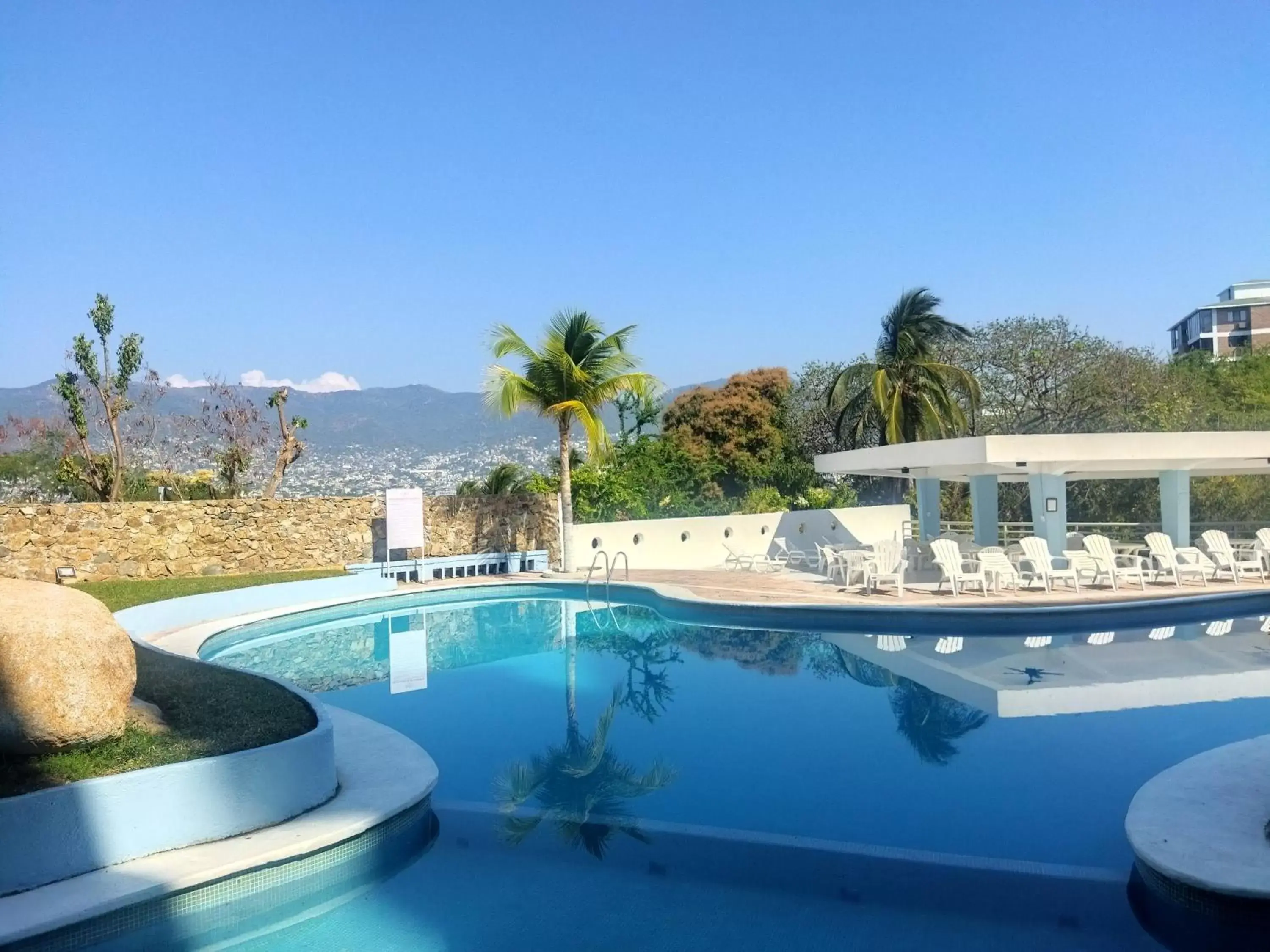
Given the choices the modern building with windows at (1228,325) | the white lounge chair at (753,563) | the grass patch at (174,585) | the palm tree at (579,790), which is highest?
the modern building with windows at (1228,325)

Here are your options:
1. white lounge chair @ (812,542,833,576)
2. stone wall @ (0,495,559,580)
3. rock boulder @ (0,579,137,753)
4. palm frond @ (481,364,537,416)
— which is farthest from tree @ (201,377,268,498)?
rock boulder @ (0,579,137,753)

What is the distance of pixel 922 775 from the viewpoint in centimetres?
716

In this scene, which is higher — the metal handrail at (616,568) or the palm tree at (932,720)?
the metal handrail at (616,568)

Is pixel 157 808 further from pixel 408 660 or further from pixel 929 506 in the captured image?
pixel 929 506

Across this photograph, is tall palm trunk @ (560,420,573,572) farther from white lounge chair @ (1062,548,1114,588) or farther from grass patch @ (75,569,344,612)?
white lounge chair @ (1062,548,1114,588)

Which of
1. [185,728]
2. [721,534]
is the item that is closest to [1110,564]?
[721,534]

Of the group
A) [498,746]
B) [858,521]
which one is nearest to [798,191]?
[858,521]

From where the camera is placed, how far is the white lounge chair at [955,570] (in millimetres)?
14742

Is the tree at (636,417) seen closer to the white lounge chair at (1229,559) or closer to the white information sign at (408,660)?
the white information sign at (408,660)

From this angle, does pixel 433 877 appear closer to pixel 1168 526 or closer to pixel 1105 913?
pixel 1105 913

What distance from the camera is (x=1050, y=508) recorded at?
57.1ft

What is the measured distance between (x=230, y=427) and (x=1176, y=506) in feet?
72.9

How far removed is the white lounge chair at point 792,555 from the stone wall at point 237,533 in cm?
536

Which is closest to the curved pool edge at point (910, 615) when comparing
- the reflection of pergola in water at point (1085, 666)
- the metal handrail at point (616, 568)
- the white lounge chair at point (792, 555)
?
the reflection of pergola in water at point (1085, 666)
